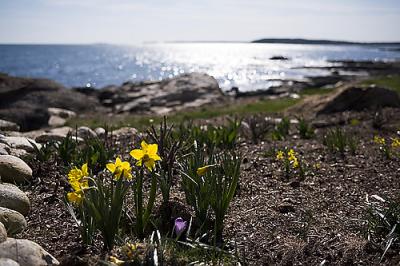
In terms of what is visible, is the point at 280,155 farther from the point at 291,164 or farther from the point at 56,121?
the point at 56,121

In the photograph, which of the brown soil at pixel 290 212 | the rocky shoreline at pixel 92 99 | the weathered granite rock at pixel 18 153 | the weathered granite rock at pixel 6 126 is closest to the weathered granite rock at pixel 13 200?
the brown soil at pixel 290 212

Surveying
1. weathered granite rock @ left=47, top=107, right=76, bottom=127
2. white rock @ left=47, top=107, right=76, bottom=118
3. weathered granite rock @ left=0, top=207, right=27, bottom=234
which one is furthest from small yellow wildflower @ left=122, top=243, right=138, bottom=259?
white rock @ left=47, top=107, right=76, bottom=118

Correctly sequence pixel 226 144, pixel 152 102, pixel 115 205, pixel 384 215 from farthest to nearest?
pixel 152 102 < pixel 226 144 < pixel 384 215 < pixel 115 205

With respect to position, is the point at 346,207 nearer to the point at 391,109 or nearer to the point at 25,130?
the point at 391,109

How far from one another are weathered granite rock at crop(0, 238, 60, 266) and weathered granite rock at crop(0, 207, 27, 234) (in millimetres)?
625

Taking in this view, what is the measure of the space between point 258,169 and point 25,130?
8.90 metres

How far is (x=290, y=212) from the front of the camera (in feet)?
13.0

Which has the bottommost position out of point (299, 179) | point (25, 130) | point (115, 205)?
point (25, 130)

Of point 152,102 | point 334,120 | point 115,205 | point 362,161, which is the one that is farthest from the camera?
point 152,102

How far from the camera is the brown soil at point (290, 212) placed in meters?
3.15

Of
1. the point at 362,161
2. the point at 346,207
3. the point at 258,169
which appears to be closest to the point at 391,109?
the point at 362,161

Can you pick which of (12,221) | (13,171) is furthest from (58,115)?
(12,221)

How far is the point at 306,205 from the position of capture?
414 centimetres

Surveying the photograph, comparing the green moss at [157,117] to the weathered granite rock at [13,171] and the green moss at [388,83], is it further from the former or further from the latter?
the weathered granite rock at [13,171]
